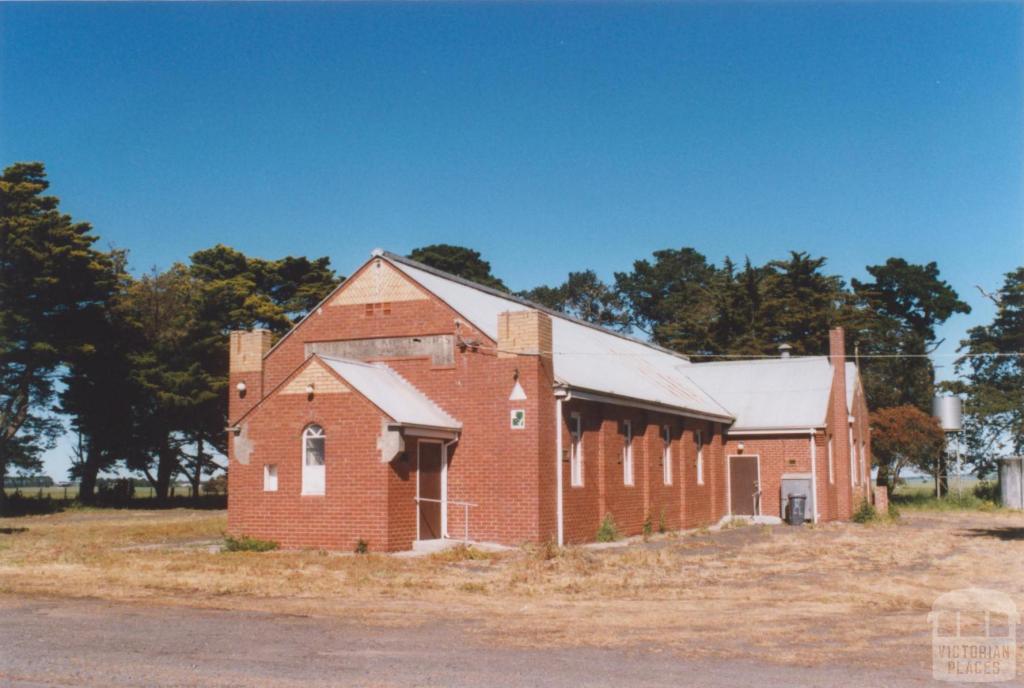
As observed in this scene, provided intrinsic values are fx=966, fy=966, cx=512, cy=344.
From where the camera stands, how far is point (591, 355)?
28.6 m

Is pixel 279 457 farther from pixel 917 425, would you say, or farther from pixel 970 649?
pixel 917 425

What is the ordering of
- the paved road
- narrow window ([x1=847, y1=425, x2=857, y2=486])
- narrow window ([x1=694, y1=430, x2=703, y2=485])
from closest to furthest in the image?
1. the paved road
2. narrow window ([x1=694, y1=430, x2=703, y2=485])
3. narrow window ([x1=847, y1=425, x2=857, y2=486])

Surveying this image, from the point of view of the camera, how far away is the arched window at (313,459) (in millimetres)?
21750

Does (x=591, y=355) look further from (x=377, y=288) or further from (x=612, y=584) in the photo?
(x=612, y=584)

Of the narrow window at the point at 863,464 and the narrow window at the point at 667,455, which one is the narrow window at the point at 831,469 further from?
the narrow window at the point at 667,455

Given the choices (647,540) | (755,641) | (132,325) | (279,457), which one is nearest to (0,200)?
(132,325)

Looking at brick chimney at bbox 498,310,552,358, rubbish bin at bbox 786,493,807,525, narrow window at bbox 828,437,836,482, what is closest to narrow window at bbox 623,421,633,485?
Result: brick chimney at bbox 498,310,552,358

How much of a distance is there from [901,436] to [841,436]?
1198 cm

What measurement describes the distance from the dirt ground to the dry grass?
0.17ft

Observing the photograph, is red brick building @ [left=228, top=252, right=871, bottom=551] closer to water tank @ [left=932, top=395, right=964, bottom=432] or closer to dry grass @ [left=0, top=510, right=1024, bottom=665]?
dry grass @ [left=0, top=510, right=1024, bottom=665]

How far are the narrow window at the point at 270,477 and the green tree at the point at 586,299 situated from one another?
64.6 meters

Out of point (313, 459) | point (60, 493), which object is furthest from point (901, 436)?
point (60, 493)

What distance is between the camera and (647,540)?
84.1 ft

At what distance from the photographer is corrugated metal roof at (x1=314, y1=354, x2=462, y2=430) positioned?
2147 centimetres
